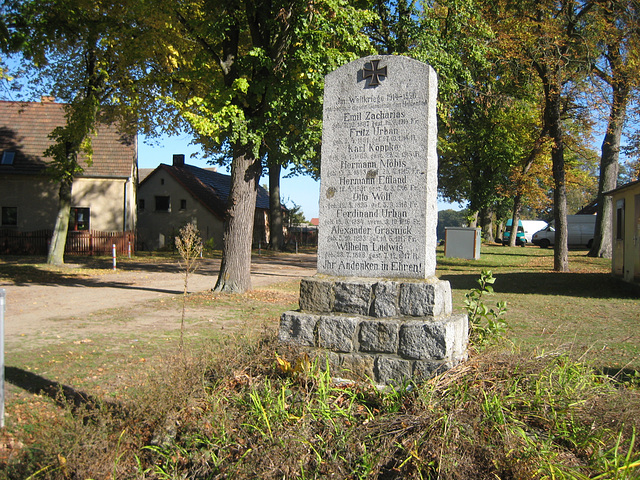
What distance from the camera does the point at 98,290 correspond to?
1458 centimetres

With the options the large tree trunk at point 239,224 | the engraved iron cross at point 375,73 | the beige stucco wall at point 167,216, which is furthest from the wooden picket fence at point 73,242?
the engraved iron cross at point 375,73

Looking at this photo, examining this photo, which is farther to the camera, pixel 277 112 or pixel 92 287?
pixel 92 287

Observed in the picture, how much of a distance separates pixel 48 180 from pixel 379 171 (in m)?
28.1

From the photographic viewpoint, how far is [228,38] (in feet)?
43.0

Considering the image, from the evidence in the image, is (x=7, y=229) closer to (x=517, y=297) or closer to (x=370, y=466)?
(x=517, y=297)

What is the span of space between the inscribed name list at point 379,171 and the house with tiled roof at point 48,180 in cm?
2641

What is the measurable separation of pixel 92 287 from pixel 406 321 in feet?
42.1

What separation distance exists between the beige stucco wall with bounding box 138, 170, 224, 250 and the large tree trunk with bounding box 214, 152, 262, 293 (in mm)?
24150

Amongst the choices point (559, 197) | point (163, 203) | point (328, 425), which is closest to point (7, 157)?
point (163, 203)

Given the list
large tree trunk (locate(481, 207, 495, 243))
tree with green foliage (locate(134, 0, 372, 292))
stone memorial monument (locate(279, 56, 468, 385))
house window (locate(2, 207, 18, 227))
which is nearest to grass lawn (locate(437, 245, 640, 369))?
stone memorial monument (locate(279, 56, 468, 385))

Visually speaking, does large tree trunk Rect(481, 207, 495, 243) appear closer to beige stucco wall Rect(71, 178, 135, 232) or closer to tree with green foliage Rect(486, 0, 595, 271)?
tree with green foliage Rect(486, 0, 595, 271)

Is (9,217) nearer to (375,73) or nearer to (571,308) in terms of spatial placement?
(571,308)

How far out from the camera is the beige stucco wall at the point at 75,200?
2861 centimetres

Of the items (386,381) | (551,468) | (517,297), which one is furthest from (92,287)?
(551,468)
